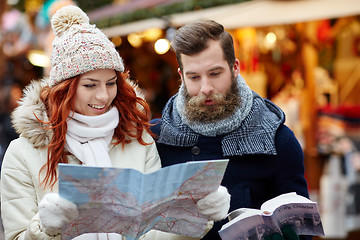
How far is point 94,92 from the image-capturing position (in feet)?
8.62

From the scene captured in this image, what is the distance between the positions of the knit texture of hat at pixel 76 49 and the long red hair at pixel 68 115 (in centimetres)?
7

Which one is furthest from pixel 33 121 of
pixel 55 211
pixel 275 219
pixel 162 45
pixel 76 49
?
pixel 162 45

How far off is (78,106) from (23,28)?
9961 mm

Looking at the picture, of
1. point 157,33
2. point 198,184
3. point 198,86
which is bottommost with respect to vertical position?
Answer: point 157,33

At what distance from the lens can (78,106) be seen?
8.76ft

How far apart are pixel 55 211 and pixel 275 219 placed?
98cm

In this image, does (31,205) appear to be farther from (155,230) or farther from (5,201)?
(155,230)

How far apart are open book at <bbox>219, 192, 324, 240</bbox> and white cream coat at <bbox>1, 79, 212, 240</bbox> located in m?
0.16

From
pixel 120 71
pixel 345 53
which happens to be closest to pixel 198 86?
pixel 120 71

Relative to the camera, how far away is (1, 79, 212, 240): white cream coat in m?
2.52

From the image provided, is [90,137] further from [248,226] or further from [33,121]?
[248,226]

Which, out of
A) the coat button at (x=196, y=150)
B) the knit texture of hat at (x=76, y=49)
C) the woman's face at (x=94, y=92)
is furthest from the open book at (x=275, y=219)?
the knit texture of hat at (x=76, y=49)

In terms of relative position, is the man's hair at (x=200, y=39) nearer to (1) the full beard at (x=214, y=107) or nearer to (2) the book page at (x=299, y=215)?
(1) the full beard at (x=214, y=107)

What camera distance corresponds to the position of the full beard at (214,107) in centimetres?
275
